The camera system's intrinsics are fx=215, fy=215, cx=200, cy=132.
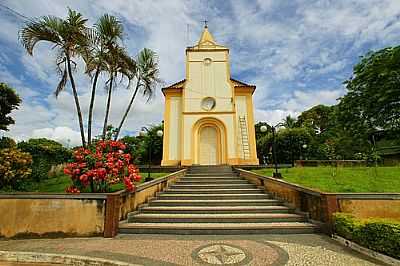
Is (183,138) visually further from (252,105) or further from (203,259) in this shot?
(203,259)

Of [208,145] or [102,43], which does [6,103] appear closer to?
[102,43]

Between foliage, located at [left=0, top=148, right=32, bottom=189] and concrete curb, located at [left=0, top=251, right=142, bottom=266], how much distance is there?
3.37 metres

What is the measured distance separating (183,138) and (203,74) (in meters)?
5.12

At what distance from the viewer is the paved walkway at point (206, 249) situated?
3.59 meters

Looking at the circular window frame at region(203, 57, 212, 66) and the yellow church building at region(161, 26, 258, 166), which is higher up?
the circular window frame at region(203, 57, 212, 66)

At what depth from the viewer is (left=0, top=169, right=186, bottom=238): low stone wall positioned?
16.2ft

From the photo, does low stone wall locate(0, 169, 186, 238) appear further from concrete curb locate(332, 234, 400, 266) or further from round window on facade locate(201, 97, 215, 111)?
round window on facade locate(201, 97, 215, 111)

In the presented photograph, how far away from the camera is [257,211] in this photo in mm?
6043

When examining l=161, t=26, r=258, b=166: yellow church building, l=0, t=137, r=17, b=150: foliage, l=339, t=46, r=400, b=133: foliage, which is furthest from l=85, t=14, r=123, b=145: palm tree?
l=339, t=46, r=400, b=133: foliage

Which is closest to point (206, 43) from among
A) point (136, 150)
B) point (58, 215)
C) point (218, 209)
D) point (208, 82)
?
point (208, 82)

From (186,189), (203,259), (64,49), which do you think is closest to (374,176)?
(186,189)

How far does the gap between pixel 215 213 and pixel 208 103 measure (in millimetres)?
10129

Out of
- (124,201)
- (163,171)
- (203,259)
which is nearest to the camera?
(203,259)

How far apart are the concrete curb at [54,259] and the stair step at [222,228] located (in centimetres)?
149
